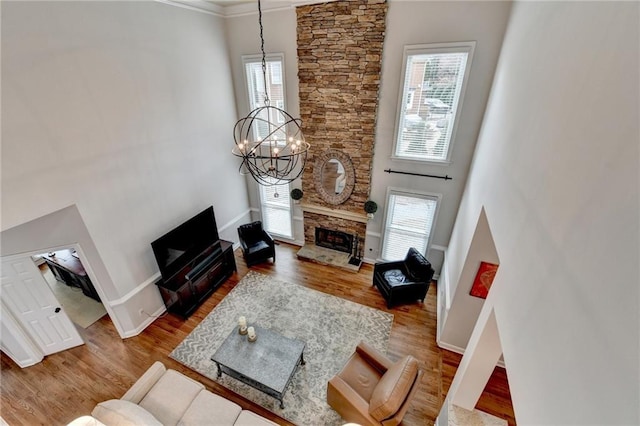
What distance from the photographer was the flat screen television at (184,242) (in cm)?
Result: 480

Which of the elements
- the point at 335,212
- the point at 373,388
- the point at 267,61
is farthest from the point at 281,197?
the point at 373,388

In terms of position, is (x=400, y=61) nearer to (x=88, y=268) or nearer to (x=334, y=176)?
(x=334, y=176)

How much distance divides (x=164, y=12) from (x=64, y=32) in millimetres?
1686

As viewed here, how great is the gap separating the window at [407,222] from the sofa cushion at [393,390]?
306cm

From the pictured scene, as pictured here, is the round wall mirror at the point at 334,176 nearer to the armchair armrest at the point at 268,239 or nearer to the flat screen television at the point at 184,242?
the armchair armrest at the point at 268,239

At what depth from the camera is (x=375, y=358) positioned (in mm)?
3709

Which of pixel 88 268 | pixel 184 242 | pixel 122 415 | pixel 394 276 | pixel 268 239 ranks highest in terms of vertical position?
pixel 88 268

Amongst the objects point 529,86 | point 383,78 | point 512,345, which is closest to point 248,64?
point 383,78

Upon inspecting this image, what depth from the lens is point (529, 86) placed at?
2297 mm

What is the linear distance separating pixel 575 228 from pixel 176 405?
14.1 feet

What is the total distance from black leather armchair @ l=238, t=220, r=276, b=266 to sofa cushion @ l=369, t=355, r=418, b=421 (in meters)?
3.93

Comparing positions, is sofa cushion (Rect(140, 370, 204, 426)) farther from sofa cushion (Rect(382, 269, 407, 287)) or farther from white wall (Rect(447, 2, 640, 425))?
sofa cushion (Rect(382, 269, 407, 287))

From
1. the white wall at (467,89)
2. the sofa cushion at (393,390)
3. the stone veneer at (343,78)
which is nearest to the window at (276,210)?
the stone veneer at (343,78)

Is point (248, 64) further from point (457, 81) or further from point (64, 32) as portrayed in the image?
point (457, 81)
